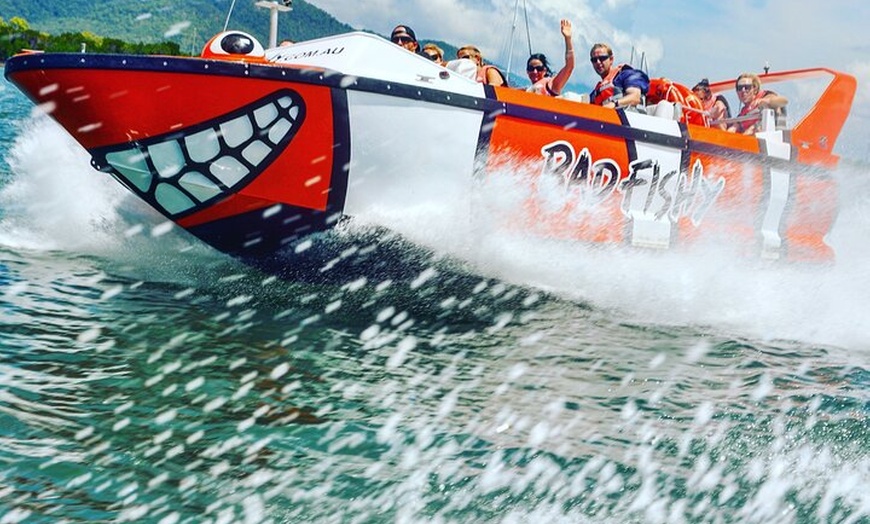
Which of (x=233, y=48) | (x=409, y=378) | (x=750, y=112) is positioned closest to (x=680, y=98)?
(x=750, y=112)

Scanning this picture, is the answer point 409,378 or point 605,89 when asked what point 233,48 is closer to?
Result: point 409,378

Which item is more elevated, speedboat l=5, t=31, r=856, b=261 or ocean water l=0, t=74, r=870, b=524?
speedboat l=5, t=31, r=856, b=261

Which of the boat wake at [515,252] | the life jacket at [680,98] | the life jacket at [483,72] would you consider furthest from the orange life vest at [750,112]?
the life jacket at [483,72]

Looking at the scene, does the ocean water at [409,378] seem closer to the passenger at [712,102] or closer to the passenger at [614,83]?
the passenger at [614,83]

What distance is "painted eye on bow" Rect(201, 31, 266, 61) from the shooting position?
4.92 m

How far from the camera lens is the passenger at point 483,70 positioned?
6.18m

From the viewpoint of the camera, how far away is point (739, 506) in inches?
97.0

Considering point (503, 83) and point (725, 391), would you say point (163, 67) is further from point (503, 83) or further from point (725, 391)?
point (725, 391)

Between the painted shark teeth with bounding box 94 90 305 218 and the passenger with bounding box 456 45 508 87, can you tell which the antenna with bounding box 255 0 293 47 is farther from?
the painted shark teeth with bounding box 94 90 305 218

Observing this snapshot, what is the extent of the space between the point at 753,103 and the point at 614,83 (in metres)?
1.54

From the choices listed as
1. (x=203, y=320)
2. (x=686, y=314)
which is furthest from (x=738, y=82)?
(x=203, y=320)

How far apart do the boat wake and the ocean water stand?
23mm

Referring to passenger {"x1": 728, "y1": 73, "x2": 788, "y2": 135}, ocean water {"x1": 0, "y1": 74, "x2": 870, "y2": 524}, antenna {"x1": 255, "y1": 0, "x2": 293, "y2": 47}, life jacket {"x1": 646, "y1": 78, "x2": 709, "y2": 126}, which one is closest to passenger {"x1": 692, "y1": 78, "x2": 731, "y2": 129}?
passenger {"x1": 728, "y1": 73, "x2": 788, "y2": 135}

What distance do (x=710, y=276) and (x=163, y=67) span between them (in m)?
4.14
